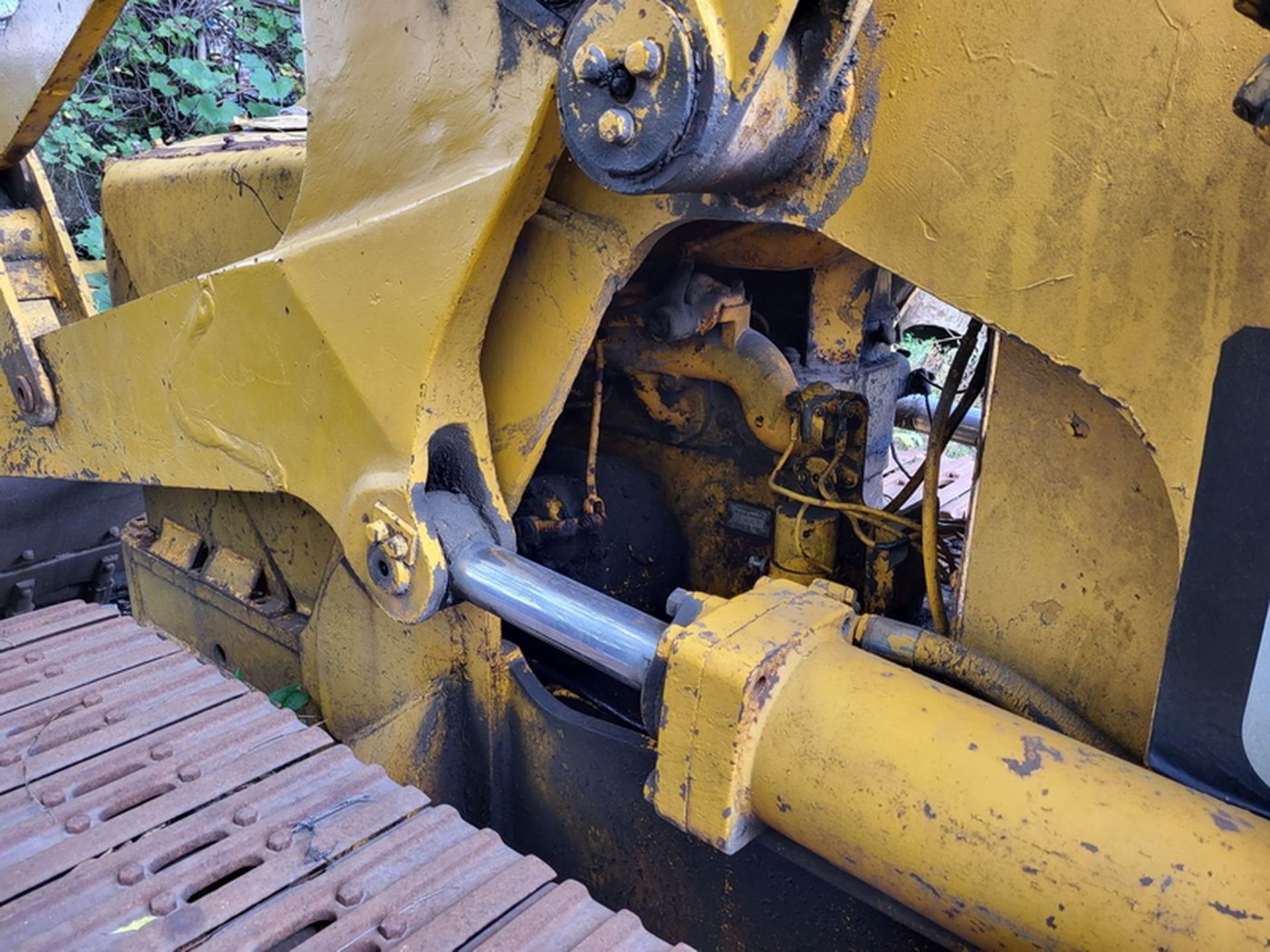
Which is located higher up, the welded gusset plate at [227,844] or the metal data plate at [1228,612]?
the metal data plate at [1228,612]

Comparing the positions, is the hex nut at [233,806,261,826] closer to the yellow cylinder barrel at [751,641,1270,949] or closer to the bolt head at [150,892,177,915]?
the bolt head at [150,892,177,915]

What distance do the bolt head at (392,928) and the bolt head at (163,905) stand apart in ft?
0.76

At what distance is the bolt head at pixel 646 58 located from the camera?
103 cm

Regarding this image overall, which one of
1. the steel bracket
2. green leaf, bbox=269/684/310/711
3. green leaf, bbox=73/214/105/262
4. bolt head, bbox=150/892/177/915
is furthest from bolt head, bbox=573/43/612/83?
green leaf, bbox=73/214/105/262

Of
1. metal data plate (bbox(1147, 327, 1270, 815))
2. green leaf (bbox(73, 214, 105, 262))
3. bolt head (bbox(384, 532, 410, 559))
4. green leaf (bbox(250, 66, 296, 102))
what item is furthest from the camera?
green leaf (bbox(250, 66, 296, 102))

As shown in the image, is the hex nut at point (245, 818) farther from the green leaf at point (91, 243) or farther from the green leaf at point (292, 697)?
the green leaf at point (91, 243)

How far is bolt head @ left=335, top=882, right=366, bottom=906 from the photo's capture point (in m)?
1.22

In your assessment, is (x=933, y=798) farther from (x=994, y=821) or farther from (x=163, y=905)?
(x=163, y=905)

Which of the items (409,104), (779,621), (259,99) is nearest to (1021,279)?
(779,621)

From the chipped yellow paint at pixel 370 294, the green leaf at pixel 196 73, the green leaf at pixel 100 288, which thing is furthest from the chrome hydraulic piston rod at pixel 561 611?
the green leaf at pixel 196 73

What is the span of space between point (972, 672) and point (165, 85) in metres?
6.79

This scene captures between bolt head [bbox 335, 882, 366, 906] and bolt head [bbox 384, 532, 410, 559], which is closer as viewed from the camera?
bolt head [bbox 335, 882, 366, 906]

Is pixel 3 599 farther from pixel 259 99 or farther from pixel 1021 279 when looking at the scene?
pixel 259 99

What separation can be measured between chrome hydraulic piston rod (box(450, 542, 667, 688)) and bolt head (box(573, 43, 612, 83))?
63 centimetres
